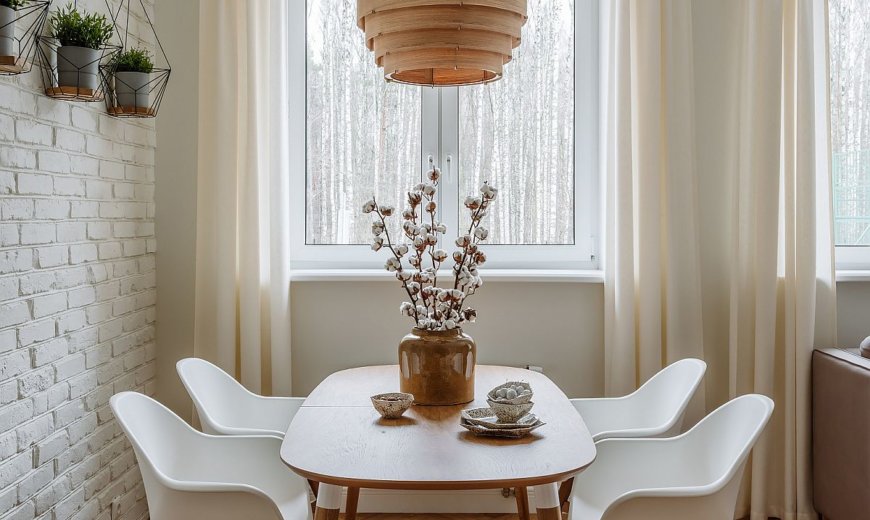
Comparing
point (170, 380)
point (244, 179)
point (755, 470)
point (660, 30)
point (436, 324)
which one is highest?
point (660, 30)

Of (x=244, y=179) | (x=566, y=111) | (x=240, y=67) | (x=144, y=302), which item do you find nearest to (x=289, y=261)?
(x=244, y=179)

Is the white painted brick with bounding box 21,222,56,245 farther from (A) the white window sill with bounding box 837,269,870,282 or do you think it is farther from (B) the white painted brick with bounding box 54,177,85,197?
(A) the white window sill with bounding box 837,269,870,282

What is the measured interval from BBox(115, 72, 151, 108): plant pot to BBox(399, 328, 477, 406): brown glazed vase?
123cm

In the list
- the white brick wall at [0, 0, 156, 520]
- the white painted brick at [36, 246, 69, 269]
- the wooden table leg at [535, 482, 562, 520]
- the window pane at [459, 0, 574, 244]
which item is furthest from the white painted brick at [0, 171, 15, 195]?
the window pane at [459, 0, 574, 244]

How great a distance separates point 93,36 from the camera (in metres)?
2.29

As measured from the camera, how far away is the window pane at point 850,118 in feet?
10.8

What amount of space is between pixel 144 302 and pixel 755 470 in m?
2.45

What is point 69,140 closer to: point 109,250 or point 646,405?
point 109,250

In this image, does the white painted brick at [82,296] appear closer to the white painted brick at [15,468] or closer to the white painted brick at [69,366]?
the white painted brick at [69,366]

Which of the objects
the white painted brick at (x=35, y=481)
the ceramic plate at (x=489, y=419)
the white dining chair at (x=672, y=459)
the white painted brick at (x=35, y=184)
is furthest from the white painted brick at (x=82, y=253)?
the white dining chair at (x=672, y=459)

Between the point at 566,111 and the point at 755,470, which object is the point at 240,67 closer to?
the point at 566,111

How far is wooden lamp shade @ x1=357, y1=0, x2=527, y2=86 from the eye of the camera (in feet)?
6.34

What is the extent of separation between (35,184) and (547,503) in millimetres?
1679

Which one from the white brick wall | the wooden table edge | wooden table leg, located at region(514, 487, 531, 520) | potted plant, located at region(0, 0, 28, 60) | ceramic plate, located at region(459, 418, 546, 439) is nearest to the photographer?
the wooden table edge
